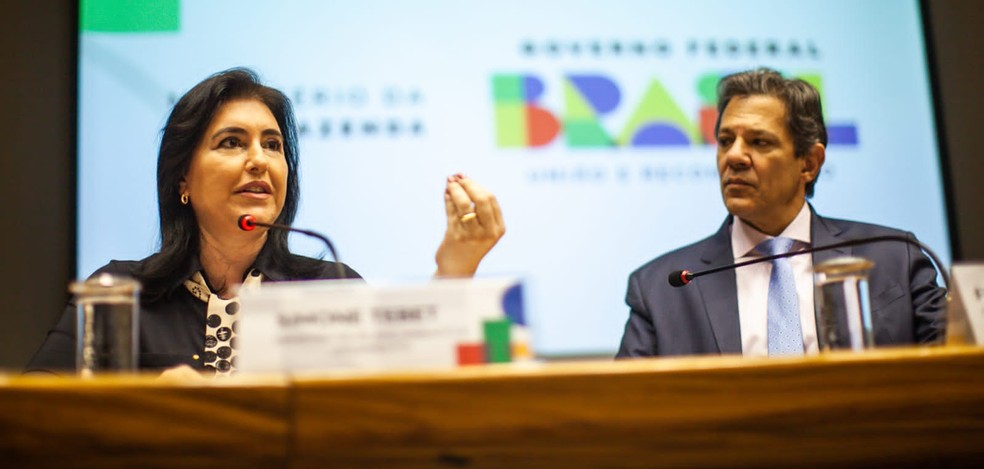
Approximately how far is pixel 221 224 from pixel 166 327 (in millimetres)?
268

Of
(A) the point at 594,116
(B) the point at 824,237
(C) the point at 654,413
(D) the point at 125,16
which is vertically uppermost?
(D) the point at 125,16

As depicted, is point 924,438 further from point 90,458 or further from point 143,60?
point 143,60

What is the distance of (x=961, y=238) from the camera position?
3.24m

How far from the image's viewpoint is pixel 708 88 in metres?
3.10

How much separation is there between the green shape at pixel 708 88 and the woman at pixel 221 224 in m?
1.41

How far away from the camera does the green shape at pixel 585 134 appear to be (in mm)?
2988

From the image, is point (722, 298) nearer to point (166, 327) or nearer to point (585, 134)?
point (585, 134)

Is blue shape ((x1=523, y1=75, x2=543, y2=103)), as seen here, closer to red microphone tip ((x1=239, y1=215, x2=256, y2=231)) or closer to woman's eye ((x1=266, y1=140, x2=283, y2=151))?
woman's eye ((x1=266, y1=140, x2=283, y2=151))

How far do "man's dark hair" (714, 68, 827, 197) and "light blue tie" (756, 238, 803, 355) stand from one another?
421 millimetres

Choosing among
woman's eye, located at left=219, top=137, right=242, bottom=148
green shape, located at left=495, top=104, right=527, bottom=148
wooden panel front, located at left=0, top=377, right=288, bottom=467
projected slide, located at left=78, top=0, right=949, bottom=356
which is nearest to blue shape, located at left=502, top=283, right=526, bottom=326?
wooden panel front, located at left=0, top=377, right=288, bottom=467

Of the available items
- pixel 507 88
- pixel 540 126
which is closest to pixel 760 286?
pixel 540 126

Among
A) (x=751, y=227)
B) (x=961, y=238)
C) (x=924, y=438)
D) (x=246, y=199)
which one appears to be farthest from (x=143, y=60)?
(x=961, y=238)

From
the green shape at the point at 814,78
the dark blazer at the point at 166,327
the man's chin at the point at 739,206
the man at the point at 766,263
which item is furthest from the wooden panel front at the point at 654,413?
the green shape at the point at 814,78

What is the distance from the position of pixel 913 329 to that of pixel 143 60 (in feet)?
7.18
